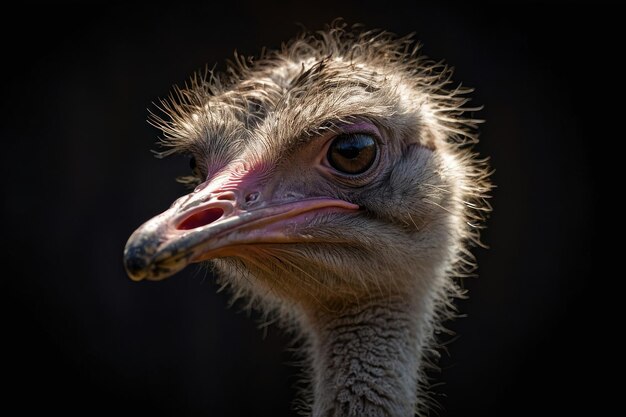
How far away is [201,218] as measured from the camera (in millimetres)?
1939

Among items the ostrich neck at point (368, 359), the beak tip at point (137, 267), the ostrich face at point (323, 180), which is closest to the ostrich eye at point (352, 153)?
the ostrich face at point (323, 180)

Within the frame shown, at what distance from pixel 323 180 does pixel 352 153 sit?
135mm

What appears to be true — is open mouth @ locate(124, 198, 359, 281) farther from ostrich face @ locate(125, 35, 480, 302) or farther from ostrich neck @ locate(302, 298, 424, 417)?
ostrich neck @ locate(302, 298, 424, 417)

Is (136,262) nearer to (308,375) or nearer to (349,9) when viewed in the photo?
(308,375)

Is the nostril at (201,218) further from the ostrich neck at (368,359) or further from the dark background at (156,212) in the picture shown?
the dark background at (156,212)

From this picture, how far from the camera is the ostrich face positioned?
2.20m

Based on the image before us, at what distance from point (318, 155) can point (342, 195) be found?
152 millimetres

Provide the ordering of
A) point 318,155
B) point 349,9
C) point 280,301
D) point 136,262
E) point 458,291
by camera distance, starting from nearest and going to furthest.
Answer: point 136,262
point 318,155
point 280,301
point 458,291
point 349,9

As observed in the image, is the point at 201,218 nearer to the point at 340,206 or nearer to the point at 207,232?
the point at 207,232

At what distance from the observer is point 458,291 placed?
3.06m

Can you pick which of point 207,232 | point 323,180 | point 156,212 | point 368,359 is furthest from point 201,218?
point 156,212

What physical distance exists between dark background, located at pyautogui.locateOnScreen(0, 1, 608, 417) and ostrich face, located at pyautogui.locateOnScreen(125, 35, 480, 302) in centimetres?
285

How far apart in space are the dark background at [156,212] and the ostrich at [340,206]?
2754mm

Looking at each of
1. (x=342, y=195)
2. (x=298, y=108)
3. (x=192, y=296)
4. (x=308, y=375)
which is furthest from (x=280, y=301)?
(x=192, y=296)
